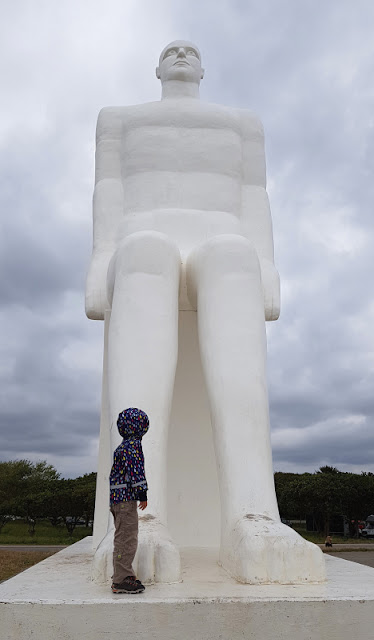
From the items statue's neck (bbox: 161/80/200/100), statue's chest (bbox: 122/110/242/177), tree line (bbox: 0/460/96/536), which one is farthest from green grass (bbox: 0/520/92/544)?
statue's chest (bbox: 122/110/242/177)

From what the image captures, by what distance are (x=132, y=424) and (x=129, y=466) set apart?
0.71 feet

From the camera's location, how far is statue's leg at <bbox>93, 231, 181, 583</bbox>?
12.2ft

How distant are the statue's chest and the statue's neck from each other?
0.49m

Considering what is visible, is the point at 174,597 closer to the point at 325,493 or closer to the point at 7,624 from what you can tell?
the point at 7,624

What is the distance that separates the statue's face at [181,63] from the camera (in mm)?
5977

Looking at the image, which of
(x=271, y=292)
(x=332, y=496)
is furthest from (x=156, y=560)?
(x=332, y=496)

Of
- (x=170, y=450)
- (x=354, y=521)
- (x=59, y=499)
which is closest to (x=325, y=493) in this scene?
(x=354, y=521)

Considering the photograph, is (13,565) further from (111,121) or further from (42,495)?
(42,495)

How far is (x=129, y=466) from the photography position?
2961mm

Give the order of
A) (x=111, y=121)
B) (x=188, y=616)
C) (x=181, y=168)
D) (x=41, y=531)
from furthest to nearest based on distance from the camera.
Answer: (x=41, y=531), (x=111, y=121), (x=181, y=168), (x=188, y=616)

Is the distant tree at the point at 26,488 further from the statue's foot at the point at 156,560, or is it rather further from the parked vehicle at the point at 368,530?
the statue's foot at the point at 156,560

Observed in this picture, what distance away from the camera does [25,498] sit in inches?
1436

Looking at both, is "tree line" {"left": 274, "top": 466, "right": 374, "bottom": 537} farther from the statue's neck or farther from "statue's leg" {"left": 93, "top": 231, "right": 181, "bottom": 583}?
"statue's leg" {"left": 93, "top": 231, "right": 181, "bottom": 583}

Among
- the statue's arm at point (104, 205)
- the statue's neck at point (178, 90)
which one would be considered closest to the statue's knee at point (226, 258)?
the statue's arm at point (104, 205)
